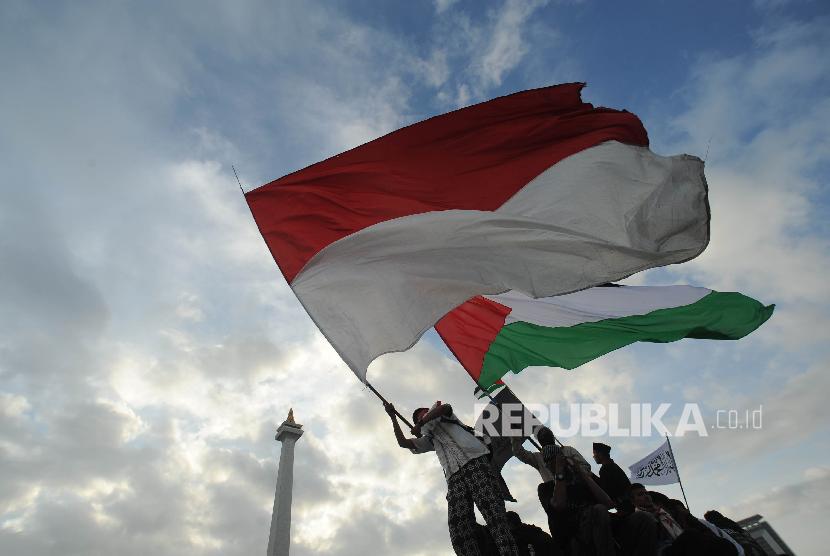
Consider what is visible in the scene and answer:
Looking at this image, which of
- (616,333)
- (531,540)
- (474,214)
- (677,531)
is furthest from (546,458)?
(616,333)

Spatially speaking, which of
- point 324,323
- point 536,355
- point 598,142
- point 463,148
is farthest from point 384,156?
point 536,355

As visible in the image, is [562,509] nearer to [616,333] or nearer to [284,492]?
[616,333]

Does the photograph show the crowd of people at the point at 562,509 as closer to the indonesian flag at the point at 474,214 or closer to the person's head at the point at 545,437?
the person's head at the point at 545,437

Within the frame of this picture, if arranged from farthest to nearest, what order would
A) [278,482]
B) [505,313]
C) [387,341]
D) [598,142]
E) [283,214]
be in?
[278,482]
[505,313]
[598,142]
[283,214]
[387,341]

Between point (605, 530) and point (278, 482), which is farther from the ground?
point (278, 482)

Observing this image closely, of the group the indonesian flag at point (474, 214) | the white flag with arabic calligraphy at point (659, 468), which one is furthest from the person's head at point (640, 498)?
the white flag with arabic calligraphy at point (659, 468)

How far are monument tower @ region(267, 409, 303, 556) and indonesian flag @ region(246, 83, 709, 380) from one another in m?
14.4

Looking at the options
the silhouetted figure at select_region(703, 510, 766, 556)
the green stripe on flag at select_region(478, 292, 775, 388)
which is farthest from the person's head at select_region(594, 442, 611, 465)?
the green stripe on flag at select_region(478, 292, 775, 388)

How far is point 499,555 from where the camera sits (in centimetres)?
478

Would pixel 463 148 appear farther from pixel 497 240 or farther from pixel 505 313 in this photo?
pixel 505 313

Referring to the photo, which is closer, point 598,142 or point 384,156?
point 384,156

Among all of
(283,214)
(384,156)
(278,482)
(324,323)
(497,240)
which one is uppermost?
(278,482)

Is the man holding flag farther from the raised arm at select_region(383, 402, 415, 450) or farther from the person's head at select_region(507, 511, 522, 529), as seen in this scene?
the person's head at select_region(507, 511, 522, 529)

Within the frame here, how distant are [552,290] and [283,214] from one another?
8.48 feet
